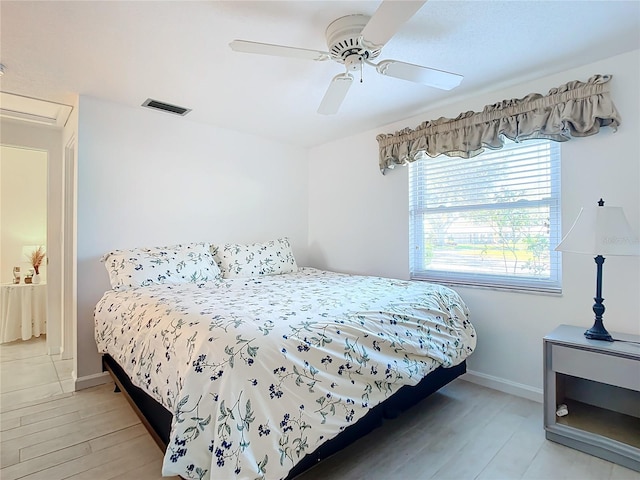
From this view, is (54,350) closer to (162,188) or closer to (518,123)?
(162,188)

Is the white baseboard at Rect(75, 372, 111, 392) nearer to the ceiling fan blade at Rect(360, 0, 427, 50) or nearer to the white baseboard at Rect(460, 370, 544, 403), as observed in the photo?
the white baseboard at Rect(460, 370, 544, 403)

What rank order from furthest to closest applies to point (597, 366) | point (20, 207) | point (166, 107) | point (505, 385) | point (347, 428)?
point (20, 207), point (166, 107), point (505, 385), point (597, 366), point (347, 428)

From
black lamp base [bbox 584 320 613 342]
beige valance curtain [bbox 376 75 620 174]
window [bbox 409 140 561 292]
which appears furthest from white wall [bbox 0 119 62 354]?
black lamp base [bbox 584 320 613 342]

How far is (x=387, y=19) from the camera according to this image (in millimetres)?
1398

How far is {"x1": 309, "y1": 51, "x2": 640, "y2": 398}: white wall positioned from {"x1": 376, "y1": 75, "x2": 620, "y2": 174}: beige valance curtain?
12 centimetres

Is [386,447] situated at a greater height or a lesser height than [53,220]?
lesser

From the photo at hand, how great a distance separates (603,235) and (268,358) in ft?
6.15

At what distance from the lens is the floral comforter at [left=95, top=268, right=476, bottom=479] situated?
116 cm

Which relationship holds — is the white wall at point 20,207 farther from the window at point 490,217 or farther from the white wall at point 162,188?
the window at point 490,217

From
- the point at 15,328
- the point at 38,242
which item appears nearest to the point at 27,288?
the point at 15,328

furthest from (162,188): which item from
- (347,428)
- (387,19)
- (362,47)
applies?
(347,428)

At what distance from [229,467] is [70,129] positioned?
3.28 m

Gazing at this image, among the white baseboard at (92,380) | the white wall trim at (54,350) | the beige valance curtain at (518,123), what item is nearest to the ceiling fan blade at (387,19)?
the beige valance curtain at (518,123)

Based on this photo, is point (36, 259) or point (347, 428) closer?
point (347, 428)
